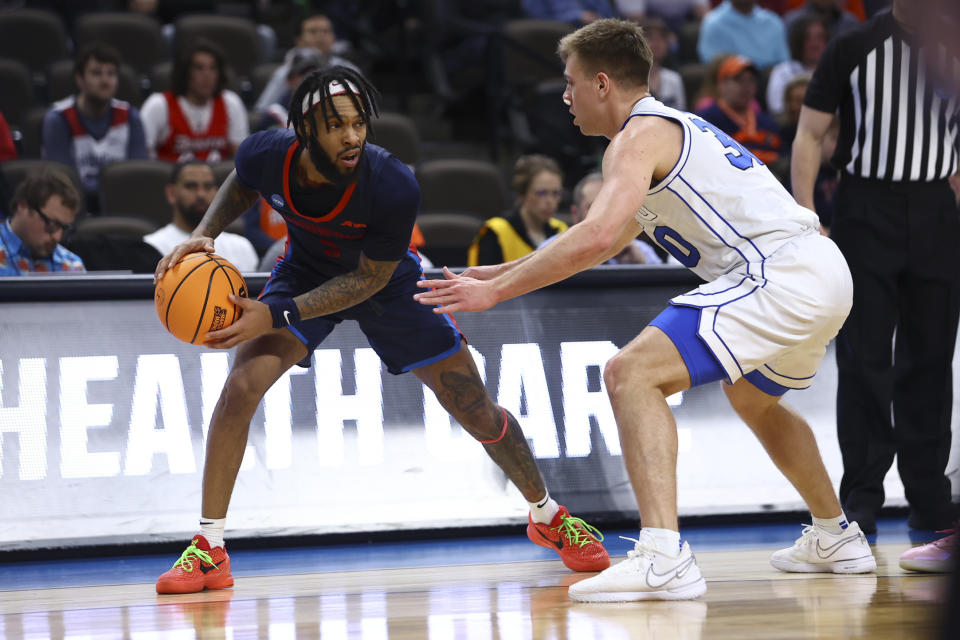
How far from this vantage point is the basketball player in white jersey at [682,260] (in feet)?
11.5

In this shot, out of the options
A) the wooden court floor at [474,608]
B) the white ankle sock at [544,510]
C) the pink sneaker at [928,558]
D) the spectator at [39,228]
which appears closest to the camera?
the wooden court floor at [474,608]

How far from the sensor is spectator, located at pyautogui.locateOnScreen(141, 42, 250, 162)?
27.1 ft

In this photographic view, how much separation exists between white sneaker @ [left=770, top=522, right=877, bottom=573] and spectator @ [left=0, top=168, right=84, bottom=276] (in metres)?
3.78

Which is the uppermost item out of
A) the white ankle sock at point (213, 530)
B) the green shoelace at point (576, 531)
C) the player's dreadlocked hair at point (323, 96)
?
the player's dreadlocked hair at point (323, 96)

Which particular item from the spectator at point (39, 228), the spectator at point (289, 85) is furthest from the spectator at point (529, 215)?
the spectator at point (39, 228)

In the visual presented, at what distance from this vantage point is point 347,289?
4.23 m

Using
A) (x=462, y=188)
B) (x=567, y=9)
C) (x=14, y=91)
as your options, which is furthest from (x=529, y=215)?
(x=567, y=9)

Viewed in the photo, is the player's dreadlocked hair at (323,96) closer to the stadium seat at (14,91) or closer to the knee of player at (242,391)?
the knee of player at (242,391)

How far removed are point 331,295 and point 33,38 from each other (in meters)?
6.77

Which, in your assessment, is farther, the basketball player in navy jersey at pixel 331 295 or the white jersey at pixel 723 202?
the basketball player in navy jersey at pixel 331 295

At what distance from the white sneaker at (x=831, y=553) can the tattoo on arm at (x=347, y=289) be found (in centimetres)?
179

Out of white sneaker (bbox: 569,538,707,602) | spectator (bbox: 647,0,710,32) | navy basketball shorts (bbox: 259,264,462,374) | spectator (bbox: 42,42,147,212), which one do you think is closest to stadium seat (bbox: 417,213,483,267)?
spectator (bbox: 42,42,147,212)

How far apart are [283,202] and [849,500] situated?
2.80 metres

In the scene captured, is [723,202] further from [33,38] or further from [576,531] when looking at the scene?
[33,38]
